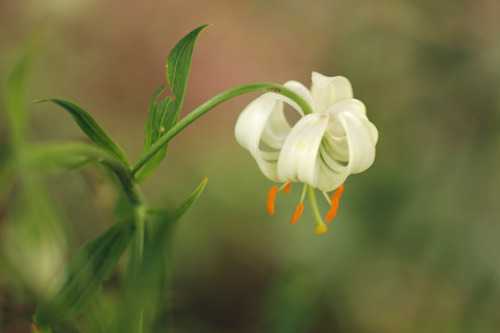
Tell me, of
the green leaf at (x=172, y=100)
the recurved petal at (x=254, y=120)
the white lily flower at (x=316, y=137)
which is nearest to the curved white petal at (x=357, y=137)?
the white lily flower at (x=316, y=137)

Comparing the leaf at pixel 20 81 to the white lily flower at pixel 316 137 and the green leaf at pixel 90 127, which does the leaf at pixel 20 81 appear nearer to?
the green leaf at pixel 90 127

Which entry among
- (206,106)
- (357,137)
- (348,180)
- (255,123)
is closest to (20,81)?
(206,106)

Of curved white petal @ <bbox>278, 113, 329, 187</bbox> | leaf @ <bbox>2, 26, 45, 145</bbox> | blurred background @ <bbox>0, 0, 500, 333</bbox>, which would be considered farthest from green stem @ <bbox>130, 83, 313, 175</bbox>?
blurred background @ <bbox>0, 0, 500, 333</bbox>

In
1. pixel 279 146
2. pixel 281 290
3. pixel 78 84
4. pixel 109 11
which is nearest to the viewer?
pixel 279 146

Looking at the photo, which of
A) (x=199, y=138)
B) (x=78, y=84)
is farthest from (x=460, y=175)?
(x=78, y=84)

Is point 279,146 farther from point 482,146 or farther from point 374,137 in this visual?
point 482,146

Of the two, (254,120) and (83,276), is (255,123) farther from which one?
(83,276)

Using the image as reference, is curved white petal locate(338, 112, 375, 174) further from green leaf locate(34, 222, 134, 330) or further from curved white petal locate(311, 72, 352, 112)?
green leaf locate(34, 222, 134, 330)
